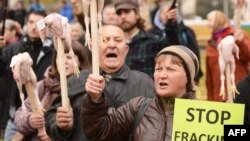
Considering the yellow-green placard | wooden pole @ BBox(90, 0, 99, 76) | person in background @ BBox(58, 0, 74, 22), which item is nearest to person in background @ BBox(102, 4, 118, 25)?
wooden pole @ BBox(90, 0, 99, 76)

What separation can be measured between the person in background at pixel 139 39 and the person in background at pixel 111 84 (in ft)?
8.74

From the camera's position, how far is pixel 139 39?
10.2 metres

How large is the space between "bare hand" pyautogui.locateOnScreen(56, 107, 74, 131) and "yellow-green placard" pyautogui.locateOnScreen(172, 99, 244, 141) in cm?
124

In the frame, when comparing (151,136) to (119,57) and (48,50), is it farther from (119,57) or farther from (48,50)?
(48,50)

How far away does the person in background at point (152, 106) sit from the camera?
5.76 meters

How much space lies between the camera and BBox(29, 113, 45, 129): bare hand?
23.8 feet

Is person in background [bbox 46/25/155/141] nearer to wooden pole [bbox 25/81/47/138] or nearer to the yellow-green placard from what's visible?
wooden pole [bbox 25/81/47/138]

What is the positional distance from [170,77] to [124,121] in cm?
44

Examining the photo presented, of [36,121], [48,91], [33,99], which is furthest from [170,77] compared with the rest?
[48,91]

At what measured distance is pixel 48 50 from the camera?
996cm

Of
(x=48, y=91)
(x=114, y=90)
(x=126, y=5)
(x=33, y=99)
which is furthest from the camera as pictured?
(x=126, y=5)

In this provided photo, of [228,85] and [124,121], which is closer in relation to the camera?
[124,121]

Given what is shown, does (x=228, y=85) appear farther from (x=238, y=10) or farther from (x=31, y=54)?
(x=31, y=54)

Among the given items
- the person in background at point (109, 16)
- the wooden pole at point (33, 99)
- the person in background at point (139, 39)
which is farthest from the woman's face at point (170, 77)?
the person in background at point (109, 16)
